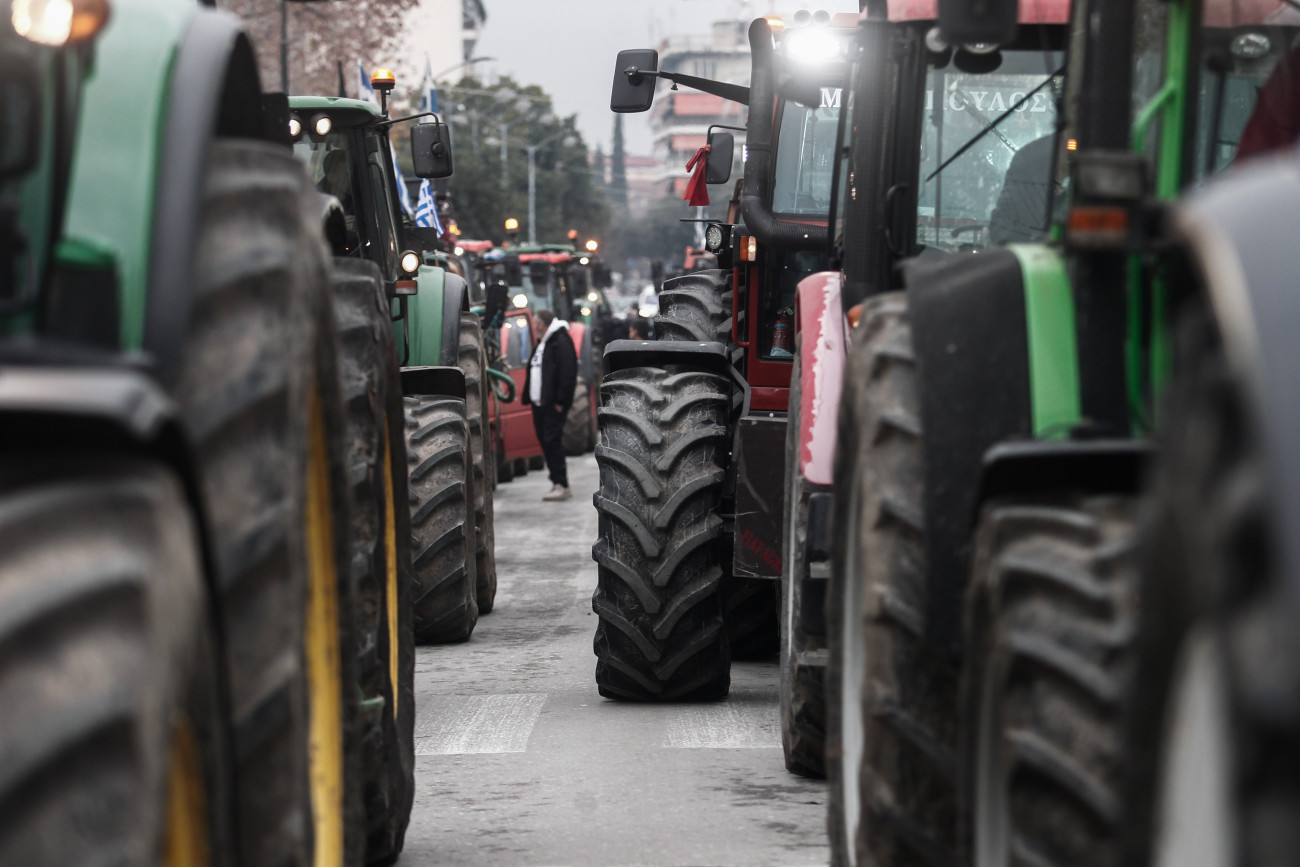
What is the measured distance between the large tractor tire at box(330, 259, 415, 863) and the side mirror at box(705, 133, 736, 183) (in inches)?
211

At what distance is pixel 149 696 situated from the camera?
2.23 m

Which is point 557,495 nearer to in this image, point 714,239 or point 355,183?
point 714,239

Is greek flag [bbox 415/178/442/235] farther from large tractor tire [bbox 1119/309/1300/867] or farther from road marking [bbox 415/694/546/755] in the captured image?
large tractor tire [bbox 1119/309/1300/867]

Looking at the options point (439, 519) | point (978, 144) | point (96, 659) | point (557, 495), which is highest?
point (978, 144)

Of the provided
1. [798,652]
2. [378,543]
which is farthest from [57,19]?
[798,652]

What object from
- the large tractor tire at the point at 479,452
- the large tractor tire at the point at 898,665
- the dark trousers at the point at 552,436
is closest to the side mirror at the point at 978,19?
the large tractor tire at the point at 898,665

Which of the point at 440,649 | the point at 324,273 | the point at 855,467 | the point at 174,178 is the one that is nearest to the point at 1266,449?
the point at 174,178

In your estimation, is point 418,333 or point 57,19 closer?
point 57,19

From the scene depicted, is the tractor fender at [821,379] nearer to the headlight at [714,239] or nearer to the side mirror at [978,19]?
the side mirror at [978,19]

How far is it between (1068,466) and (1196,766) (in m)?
1.13

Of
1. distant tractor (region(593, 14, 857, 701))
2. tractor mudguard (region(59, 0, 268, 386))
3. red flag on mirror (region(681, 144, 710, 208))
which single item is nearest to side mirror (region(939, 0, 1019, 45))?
tractor mudguard (region(59, 0, 268, 386))

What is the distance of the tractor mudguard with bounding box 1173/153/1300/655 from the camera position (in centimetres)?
184

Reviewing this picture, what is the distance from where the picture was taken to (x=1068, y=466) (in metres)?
3.30

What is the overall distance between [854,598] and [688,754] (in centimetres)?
303
